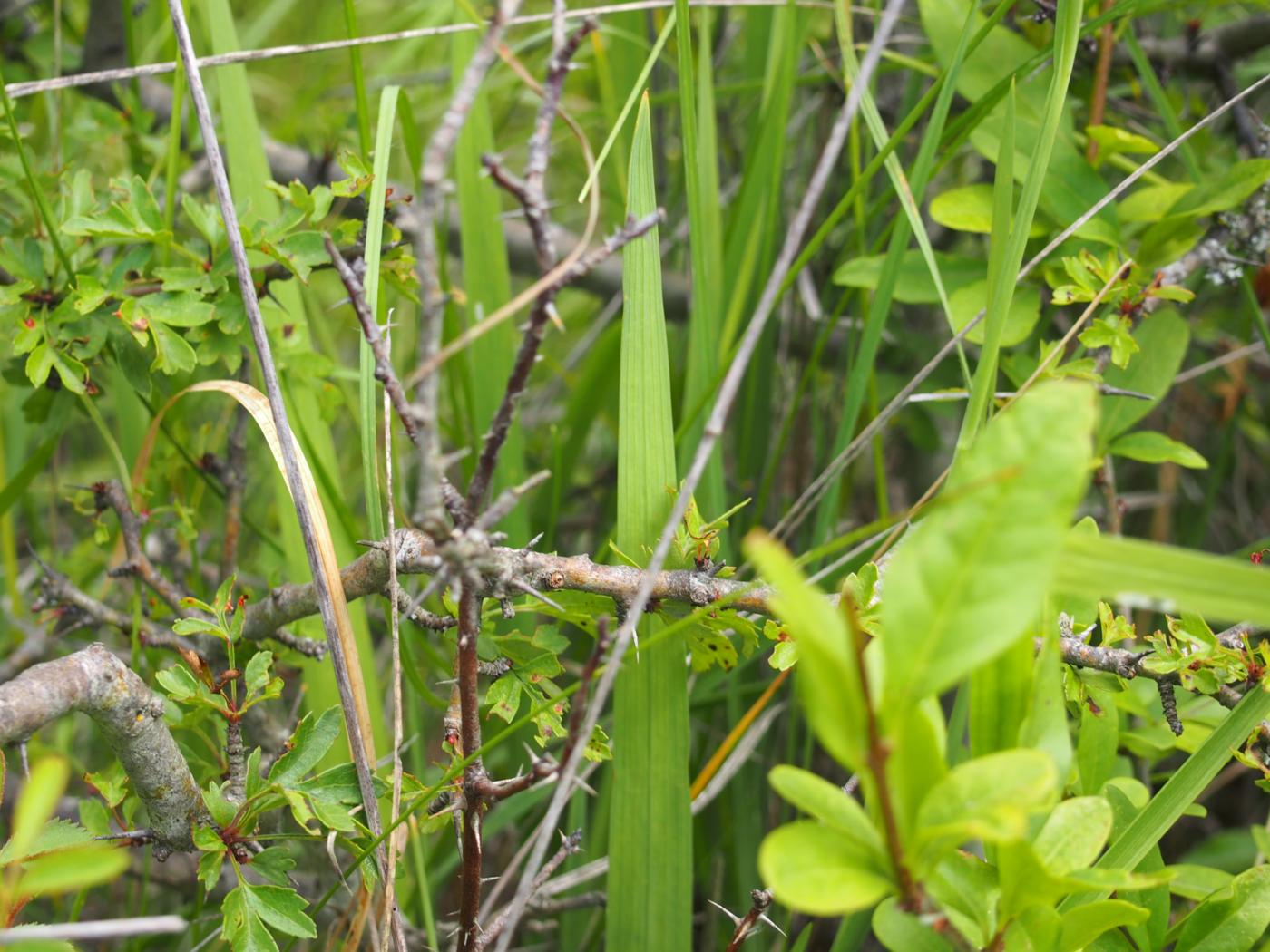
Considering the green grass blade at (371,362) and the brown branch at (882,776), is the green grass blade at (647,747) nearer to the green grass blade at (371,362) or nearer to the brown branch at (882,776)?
the green grass blade at (371,362)

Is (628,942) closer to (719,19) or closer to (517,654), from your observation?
(517,654)

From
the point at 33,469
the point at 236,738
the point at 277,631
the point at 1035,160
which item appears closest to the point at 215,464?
the point at 33,469

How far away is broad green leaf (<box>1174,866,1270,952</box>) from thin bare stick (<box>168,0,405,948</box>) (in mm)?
586

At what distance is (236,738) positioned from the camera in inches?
32.5

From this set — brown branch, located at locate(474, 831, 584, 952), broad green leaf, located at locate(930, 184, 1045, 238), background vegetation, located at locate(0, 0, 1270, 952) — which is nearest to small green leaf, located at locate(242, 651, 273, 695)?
background vegetation, located at locate(0, 0, 1270, 952)

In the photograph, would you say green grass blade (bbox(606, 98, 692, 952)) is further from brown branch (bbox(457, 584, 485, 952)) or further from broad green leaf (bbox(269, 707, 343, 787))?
broad green leaf (bbox(269, 707, 343, 787))

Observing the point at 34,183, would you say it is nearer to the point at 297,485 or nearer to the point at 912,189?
the point at 297,485

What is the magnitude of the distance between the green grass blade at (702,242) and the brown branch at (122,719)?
569mm

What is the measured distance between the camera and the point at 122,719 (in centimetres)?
76

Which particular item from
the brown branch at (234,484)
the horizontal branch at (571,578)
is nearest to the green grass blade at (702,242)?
the horizontal branch at (571,578)

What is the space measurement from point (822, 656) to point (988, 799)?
0.44ft

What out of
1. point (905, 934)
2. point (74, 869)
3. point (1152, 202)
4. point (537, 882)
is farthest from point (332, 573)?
point (1152, 202)

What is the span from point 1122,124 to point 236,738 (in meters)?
1.37

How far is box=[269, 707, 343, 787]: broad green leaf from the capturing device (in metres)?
0.77
